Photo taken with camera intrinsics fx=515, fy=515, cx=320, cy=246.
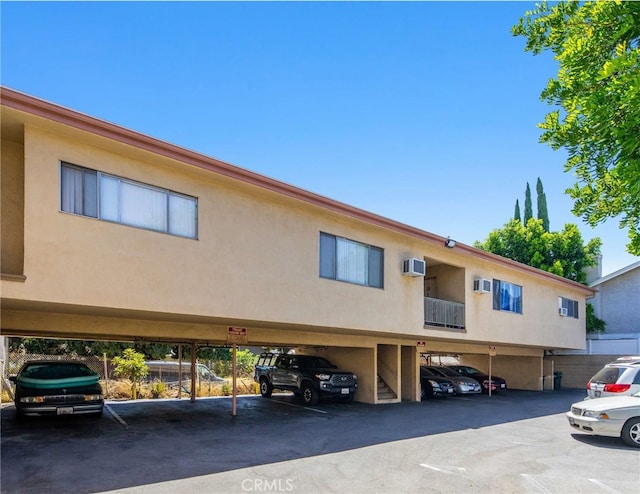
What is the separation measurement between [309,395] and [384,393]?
3.28 m

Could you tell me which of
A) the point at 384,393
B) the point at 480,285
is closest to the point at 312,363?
the point at 384,393

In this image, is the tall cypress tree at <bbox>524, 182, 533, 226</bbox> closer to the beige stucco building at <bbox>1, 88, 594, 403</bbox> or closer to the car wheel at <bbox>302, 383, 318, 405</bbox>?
the beige stucco building at <bbox>1, 88, 594, 403</bbox>

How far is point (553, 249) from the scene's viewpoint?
32125mm

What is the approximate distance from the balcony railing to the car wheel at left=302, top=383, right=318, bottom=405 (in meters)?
4.53

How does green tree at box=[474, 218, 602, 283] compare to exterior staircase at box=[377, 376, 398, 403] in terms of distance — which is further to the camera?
green tree at box=[474, 218, 602, 283]

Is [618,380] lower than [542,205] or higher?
lower

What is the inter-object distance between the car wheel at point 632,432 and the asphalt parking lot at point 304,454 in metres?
0.37

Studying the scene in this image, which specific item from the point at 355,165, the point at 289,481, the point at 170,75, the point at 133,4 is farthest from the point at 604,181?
the point at 355,165

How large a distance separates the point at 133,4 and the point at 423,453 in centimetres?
1063

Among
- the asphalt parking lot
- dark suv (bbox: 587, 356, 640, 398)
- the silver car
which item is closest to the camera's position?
the asphalt parking lot

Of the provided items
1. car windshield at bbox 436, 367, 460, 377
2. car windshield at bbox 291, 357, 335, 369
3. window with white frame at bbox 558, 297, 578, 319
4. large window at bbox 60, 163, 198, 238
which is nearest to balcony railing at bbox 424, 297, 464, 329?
car windshield at bbox 291, 357, 335, 369

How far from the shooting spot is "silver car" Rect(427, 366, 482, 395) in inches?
884

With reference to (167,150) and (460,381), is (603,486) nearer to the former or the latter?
(167,150)

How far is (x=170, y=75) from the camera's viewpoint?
12.4m
